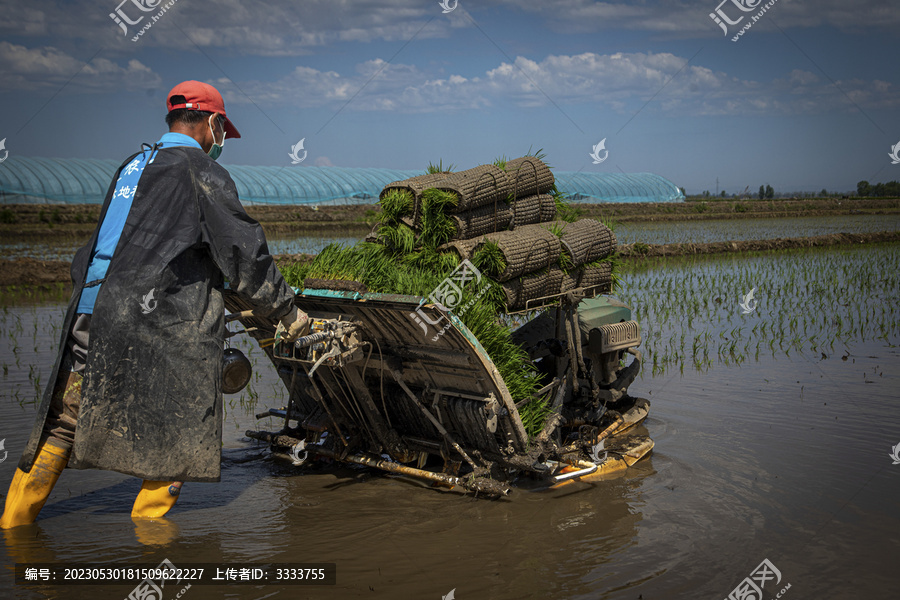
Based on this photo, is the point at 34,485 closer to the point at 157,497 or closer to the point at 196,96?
the point at 157,497

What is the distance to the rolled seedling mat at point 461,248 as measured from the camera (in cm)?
429

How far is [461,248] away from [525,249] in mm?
388

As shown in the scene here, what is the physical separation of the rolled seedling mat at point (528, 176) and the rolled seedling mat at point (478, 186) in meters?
0.08

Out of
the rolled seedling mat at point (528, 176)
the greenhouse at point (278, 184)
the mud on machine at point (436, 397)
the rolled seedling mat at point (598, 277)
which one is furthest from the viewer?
the greenhouse at point (278, 184)

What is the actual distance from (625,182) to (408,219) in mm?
41579

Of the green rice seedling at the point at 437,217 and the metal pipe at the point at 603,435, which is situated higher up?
the green rice seedling at the point at 437,217

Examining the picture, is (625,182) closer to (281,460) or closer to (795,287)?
(795,287)

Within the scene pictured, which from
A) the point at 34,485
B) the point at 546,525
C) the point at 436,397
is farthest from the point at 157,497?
the point at 546,525

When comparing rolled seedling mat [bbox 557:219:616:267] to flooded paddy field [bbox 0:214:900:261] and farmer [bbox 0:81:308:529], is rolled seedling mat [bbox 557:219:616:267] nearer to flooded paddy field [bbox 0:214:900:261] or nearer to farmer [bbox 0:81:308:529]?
farmer [bbox 0:81:308:529]

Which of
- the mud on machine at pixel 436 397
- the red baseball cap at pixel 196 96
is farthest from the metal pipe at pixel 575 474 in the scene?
the red baseball cap at pixel 196 96

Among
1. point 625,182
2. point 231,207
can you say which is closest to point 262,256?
point 231,207

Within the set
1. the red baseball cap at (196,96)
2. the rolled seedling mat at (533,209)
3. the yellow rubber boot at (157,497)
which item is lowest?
the yellow rubber boot at (157,497)

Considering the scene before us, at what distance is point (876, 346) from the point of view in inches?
333

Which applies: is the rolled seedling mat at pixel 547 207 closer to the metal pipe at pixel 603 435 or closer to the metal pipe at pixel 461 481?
the metal pipe at pixel 603 435
